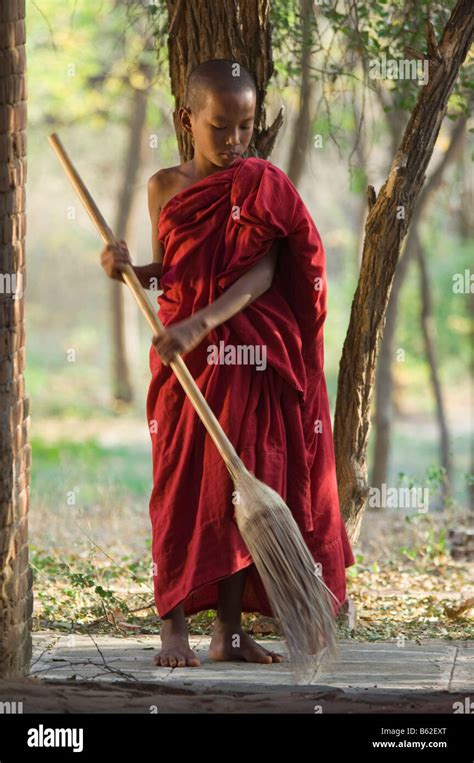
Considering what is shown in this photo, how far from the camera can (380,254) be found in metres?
4.96

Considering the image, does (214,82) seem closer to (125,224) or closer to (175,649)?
(175,649)

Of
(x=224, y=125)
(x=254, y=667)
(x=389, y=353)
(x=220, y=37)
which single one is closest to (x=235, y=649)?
(x=254, y=667)

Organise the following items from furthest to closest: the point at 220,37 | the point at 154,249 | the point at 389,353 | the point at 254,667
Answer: the point at 389,353, the point at 220,37, the point at 154,249, the point at 254,667

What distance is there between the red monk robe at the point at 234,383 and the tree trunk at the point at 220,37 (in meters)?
0.79

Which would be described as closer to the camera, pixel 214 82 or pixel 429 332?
pixel 214 82

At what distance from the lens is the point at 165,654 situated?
13.1ft

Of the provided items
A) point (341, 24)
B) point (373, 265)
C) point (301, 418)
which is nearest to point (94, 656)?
point (301, 418)

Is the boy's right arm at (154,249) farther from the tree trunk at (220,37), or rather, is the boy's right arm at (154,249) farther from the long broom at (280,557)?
the tree trunk at (220,37)

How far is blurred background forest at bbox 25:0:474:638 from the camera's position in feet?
19.8

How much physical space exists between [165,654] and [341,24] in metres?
3.35

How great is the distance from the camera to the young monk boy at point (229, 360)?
3.95 metres

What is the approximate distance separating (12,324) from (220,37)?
183cm

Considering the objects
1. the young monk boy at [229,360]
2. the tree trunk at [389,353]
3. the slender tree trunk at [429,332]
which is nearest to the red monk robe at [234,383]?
the young monk boy at [229,360]
